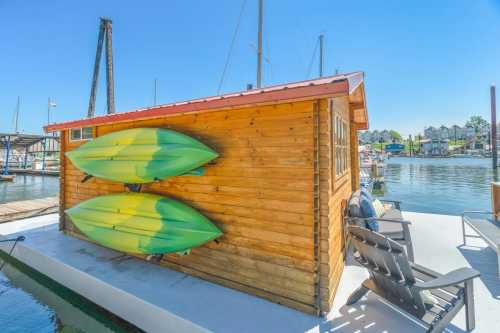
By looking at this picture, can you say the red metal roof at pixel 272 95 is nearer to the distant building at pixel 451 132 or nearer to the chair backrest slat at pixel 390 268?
the chair backrest slat at pixel 390 268

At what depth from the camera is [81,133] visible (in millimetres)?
5090

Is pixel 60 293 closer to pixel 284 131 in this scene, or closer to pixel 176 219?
pixel 176 219

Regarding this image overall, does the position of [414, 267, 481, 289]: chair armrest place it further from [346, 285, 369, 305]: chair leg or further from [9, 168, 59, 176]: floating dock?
[9, 168, 59, 176]: floating dock

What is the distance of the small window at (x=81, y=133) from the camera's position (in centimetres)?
494

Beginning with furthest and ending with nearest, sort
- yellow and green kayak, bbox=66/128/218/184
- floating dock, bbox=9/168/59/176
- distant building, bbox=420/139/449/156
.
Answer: distant building, bbox=420/139/449/156 → floating dock, bbox=9/168/59/176 → yellow and green kayak, bbox=66/128/218/184

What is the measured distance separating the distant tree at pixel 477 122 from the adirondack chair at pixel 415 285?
9316 centimetres

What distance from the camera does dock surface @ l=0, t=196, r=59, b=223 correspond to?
6816mm

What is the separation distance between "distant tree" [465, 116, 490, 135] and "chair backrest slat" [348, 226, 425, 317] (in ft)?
306

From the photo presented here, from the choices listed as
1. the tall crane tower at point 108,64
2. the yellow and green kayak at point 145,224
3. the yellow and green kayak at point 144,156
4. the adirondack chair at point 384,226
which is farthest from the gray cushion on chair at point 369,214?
the tall crane tower at point 108,64

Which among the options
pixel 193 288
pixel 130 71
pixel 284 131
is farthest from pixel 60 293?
pixel 130 71

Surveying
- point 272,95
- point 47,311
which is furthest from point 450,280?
point 47,311

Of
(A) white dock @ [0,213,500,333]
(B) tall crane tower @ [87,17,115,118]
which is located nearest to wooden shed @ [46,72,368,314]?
(A) white dock @ [0,213,500,333]

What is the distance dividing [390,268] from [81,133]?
579cm

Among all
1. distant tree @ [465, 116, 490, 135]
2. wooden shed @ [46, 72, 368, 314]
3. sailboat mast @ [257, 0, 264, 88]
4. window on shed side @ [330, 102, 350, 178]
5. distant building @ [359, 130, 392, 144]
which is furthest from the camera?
distant building @ [359, 130, 392, 144]
